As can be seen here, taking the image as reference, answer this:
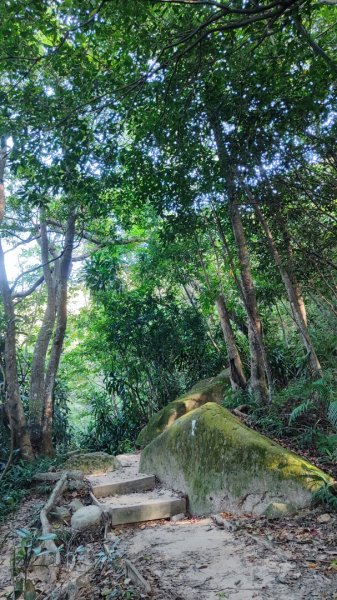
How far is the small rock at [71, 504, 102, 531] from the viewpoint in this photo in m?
5.05

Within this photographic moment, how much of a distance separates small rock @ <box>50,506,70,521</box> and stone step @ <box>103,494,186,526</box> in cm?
55

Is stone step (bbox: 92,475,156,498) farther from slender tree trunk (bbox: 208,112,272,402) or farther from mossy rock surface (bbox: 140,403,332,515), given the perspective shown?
slender tree trunk (bbox: 208,112,272,402)

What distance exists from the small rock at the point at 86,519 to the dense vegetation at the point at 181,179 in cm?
273

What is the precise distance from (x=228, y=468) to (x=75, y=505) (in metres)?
2.60

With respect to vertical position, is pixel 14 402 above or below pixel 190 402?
above

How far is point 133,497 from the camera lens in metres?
6.18

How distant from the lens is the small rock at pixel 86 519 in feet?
16.6

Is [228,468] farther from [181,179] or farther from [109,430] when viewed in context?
[109,430]

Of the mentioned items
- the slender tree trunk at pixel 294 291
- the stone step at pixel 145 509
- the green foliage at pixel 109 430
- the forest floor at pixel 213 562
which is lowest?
the forest floor at pixel 213 562

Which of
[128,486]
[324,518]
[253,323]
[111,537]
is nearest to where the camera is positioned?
[324,518]

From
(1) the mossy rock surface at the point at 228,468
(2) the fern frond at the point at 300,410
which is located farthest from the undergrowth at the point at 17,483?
(2) the fern frond at the point at 300,410

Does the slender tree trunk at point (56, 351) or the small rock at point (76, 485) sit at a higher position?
the slender tree trunk at point (56, 351)

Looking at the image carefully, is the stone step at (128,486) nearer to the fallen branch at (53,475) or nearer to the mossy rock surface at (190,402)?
the fallen branch at (53,475)

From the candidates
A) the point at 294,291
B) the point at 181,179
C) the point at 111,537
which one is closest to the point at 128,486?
the point at 111,537
